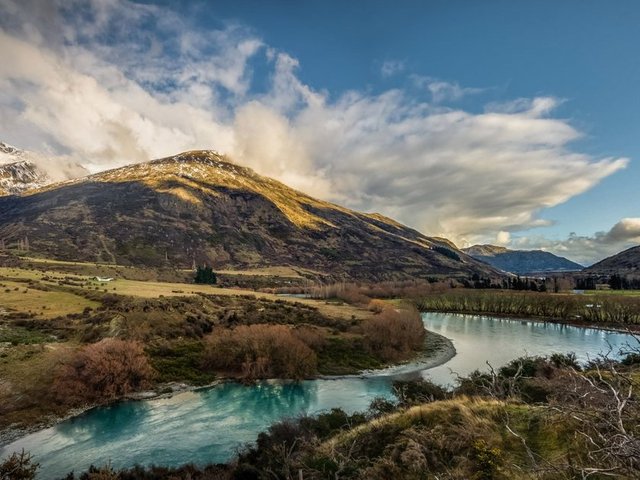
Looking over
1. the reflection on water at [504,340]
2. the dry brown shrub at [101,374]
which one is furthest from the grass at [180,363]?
the reflection on water at [504,340]

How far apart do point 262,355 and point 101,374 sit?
75.7ft

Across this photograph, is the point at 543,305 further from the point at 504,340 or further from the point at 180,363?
the point at 180,363

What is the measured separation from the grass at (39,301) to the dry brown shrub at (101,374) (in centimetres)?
2907

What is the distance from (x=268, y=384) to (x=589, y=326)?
102785 millimetres

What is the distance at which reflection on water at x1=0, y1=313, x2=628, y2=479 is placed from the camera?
33.9 meters

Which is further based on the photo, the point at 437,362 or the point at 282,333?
the point at 437,362

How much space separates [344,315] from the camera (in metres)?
104

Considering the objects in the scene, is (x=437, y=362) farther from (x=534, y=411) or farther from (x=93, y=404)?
(x=534, y=411)

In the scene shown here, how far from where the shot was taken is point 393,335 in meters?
77.2

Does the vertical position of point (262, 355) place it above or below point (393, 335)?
below

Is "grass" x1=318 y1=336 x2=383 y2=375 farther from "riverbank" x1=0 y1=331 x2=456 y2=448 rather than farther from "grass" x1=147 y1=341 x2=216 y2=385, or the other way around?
"grass" x1=147 y1=341 x2=216 y2=385

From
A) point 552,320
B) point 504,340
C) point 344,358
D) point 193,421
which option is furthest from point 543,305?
point 193,421

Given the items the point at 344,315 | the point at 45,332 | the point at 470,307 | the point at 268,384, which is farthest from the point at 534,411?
the point at 470,307

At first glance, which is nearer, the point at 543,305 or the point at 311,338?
the point at 311,338
